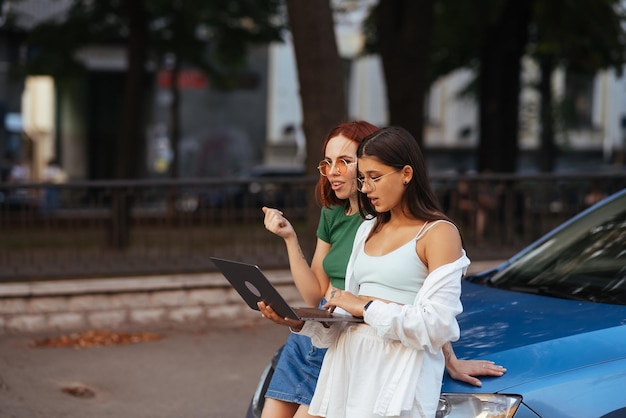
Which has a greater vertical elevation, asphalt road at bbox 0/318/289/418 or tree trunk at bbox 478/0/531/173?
tree trunk at bbox 478/0/531/173

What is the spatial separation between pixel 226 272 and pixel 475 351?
40.1 inches

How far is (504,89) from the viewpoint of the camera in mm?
16109

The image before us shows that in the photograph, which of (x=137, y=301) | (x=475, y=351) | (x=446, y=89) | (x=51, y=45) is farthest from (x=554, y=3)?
(x=446, y=89)

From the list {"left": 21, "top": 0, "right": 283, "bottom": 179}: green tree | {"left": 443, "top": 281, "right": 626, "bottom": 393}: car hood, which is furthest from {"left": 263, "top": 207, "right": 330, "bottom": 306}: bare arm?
{"left": 21, "top": 0, "right": 283, "bottom": 179}: green tree

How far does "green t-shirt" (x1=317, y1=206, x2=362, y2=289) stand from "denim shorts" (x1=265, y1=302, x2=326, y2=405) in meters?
0.28

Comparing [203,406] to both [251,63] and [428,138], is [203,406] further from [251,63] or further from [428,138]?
[428,138]

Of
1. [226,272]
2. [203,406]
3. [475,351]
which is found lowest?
[203,406]

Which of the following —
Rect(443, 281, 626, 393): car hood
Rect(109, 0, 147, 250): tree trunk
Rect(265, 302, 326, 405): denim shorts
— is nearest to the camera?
Rect(443, 281, 626, 393): car hood

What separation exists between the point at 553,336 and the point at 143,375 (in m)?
4.29

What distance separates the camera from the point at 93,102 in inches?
1152

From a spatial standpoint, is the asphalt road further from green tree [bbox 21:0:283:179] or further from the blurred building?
the blurred building

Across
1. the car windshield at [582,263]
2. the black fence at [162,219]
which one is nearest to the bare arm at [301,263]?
the car windshield at [582,263]

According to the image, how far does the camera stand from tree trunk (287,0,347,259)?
900 centimetres

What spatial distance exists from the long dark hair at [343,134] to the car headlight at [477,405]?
956mm
